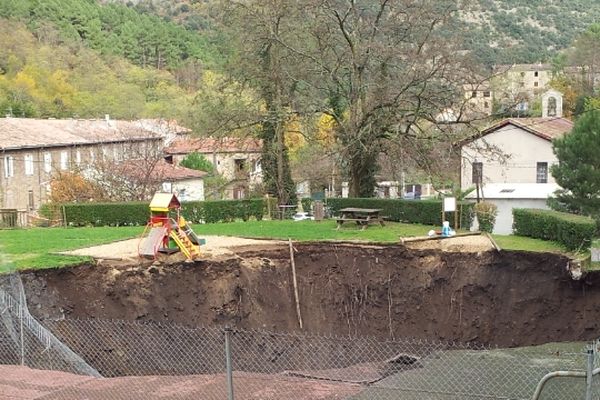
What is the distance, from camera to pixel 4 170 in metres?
38.4

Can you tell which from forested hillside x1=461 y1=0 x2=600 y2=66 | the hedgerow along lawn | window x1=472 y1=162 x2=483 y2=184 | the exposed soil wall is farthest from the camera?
forested hillside x1=461 y1=0 x2=600 y2=66

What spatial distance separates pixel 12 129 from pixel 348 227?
24503mm

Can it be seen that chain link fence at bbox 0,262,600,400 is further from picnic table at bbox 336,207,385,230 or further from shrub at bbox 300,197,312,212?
shrub at bbox 300,197,312,212

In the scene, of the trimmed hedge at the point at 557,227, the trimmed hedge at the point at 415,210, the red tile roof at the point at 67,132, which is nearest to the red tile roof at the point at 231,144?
the trimmed hedge at the point at 415,210

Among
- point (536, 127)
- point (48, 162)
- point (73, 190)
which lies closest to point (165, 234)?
point (73, 190)

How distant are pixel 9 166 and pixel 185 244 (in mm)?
23160

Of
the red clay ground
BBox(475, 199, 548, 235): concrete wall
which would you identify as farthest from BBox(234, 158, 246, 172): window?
the red clay ground

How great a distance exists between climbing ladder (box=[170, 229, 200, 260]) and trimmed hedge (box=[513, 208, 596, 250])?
1057cm

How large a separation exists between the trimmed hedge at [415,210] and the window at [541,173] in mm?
13567

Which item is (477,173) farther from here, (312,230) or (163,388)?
(163,388)

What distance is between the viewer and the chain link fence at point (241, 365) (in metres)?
9.89

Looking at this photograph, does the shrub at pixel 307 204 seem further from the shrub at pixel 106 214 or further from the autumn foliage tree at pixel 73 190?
the autumn foliage tree at pixel 73 190

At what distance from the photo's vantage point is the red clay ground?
9688 millimetres

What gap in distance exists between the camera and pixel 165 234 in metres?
19.8
